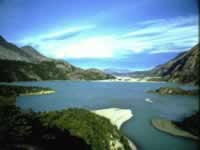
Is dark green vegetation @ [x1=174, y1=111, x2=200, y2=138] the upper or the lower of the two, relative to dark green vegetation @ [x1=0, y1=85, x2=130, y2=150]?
lower

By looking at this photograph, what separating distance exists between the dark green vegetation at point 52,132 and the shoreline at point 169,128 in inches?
93.4

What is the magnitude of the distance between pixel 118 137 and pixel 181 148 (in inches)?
79.9

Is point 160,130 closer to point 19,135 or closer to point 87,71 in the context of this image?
point 19,135

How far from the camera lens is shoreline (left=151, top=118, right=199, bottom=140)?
7.16 metres

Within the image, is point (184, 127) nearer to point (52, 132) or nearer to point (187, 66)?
point (52, 132)

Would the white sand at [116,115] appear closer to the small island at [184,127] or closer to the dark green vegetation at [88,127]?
the small island at [184,127]

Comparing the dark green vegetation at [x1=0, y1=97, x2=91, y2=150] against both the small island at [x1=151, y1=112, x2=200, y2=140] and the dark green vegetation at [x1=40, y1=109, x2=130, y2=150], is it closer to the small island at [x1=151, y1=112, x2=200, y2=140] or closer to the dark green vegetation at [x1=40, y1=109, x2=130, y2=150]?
the dark green vegetation at [x1=40, y1=109, x2=130, y2=150]

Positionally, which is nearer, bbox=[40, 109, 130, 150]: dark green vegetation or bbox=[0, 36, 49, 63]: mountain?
bbox=[40, 109, 130, 150]: dark green vegetation

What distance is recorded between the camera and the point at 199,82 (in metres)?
5.95

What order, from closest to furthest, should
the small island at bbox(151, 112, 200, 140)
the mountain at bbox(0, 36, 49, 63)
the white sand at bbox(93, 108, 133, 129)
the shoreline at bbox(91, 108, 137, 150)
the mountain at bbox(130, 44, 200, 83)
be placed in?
the small island at bbox(151, 112, 200, 140)
the mountain at bbox(130, 44, 200, 83)
the shoreline at bbox(91, 108, 137, 150)
the white sand at bbox(93, 108, 133, 129)
the mountain at bbox(0, 36, 49, 63)

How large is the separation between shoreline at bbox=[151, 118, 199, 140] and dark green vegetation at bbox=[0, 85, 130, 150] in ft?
7.79

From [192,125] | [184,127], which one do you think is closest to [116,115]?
[184,127]

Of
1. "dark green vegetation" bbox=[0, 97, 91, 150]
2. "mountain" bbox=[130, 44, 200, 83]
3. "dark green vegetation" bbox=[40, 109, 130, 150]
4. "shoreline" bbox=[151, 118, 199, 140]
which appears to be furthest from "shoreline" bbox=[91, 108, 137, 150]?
"dark green vegetation" bbox=[0, 97, 91, 150]

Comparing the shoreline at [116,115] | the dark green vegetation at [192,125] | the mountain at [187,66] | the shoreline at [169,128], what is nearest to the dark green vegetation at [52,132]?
the shoreline at [116,115]
